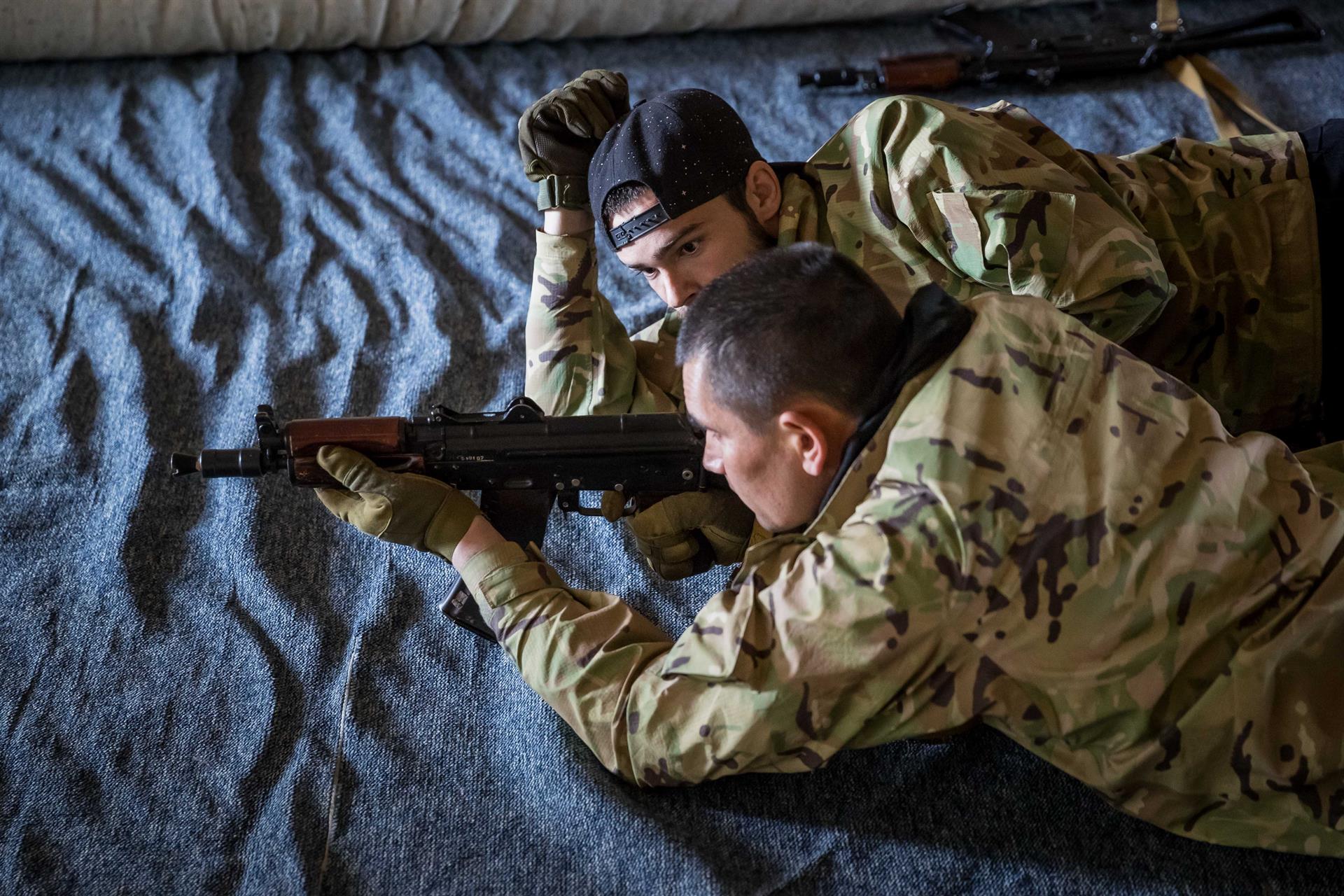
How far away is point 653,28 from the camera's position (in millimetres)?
2781

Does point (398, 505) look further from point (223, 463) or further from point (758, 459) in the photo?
point (758, 459)

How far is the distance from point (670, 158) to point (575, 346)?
34 cm

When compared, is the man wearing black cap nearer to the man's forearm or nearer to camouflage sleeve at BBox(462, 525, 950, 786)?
the man's forearm

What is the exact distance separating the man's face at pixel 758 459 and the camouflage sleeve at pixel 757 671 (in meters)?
0.07

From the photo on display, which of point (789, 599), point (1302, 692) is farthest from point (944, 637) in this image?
point (1302, 692)

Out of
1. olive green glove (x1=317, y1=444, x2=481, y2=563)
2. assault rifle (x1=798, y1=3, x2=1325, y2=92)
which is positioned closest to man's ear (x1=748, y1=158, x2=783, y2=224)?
olive green glove (x1=317, y1=444, x2=481, y2=563)

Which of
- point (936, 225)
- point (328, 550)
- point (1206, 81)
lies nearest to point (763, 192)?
point (936, 225)

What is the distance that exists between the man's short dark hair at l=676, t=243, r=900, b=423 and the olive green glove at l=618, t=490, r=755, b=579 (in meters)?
0.41

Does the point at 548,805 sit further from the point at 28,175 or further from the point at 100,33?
the point at 100,33

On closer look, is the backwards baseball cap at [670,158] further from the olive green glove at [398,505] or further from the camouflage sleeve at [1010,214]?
the olive green glove at [398,505]

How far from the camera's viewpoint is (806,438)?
3.83 feet

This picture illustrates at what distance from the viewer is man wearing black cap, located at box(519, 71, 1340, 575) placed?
5.05 ft

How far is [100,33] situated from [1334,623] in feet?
8.87

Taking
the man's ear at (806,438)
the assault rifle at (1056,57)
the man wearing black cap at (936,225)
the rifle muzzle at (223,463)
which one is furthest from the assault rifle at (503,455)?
the assault rifle at (1056,57)
